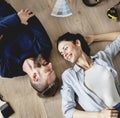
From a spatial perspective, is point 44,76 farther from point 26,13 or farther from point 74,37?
point 26,13

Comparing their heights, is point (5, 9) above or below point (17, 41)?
above

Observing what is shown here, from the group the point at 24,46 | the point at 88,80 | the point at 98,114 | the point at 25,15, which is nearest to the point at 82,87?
the point at 88,80

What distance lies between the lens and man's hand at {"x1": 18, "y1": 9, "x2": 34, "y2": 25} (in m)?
2.04

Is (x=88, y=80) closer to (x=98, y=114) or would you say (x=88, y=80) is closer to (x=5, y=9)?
(x=98, y=114)

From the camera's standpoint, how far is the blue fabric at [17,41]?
6.49 ft

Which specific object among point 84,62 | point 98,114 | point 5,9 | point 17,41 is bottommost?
point 98,114

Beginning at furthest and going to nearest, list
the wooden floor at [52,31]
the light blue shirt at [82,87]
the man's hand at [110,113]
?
the wooden floor at [52,31], the light blue shirt at [82,87], the man's hand at [110,113]

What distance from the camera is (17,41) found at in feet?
6.72

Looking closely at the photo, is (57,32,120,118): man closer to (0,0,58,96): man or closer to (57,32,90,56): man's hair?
(57,32,90,56): man's hair

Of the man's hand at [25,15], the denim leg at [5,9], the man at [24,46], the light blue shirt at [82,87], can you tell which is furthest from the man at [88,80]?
the denim leg at [5,9]

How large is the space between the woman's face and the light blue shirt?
2.4 inches

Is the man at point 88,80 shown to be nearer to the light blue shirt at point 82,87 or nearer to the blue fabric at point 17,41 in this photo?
the light blue shirt at point 82,87

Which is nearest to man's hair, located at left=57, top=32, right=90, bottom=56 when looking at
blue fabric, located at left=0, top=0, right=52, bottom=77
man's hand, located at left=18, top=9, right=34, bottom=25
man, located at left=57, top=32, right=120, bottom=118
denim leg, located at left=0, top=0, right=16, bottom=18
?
man, located at left=57, top=32, right=120, bottom=118

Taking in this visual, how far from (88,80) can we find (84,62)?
113 millimetres
